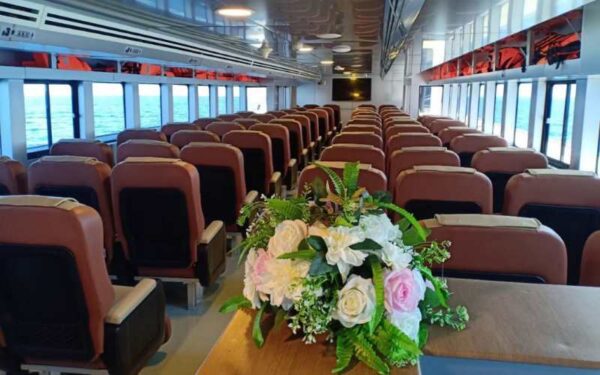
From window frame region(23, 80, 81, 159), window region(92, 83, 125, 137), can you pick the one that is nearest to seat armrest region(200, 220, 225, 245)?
window frame region(23, 80, 81, 159)

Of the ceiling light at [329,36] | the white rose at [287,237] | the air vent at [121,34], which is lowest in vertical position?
the white rose at [287,237]

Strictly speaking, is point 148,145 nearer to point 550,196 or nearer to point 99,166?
point 99,166

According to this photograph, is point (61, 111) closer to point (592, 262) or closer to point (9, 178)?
point (9, 178)

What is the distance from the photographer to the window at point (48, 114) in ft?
21.0

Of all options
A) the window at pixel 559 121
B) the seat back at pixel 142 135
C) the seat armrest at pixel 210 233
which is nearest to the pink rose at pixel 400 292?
the seat armrest at pixel 210 233

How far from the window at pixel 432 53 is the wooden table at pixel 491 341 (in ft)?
40.8

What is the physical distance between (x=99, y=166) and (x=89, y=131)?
4.15 meters

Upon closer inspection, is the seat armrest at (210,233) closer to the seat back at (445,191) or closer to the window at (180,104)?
the seat back at (445,191)

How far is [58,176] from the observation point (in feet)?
11.8

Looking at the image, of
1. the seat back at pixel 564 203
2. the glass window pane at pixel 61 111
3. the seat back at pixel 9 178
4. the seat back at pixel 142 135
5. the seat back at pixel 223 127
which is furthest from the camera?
the seat back at pixel 223 127

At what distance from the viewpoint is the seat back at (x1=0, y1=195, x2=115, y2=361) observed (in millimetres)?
2225

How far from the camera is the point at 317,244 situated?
1275 mm

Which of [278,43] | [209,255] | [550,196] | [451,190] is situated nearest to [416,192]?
[451,190]

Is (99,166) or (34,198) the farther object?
(99,166)
